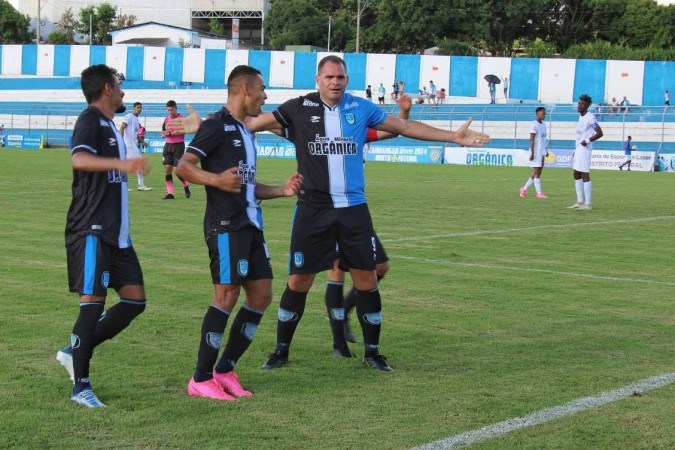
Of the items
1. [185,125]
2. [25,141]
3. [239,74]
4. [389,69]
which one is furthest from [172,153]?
[389,69]

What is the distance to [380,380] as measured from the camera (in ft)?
22.4

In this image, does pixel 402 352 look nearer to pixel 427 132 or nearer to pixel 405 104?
pixel 427 132

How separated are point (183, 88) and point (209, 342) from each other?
7226cm

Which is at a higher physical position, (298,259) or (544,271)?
(298,259)

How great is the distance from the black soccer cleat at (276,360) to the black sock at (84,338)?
140cm

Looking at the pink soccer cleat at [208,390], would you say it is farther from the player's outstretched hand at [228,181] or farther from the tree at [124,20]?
the tree at [124,20]

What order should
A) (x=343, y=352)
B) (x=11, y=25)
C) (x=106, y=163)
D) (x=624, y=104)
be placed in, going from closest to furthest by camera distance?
(x=106, y=163) → (x=343, y=352) → (x=624, y=104) → (x=11, y=25)

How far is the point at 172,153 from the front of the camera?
22.2m

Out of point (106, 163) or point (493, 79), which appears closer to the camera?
point (106, 163)

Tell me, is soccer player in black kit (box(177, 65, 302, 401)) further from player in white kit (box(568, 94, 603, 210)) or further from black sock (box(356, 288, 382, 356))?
player in white kit (box(568, 94, 603, 210))

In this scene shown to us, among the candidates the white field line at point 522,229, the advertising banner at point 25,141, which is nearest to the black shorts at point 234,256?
the white field line at point 522,229

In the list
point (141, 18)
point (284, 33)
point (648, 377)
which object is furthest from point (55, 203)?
point (141, 18)

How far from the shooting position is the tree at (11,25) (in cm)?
10600

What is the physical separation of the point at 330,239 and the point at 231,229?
101 centimetres
